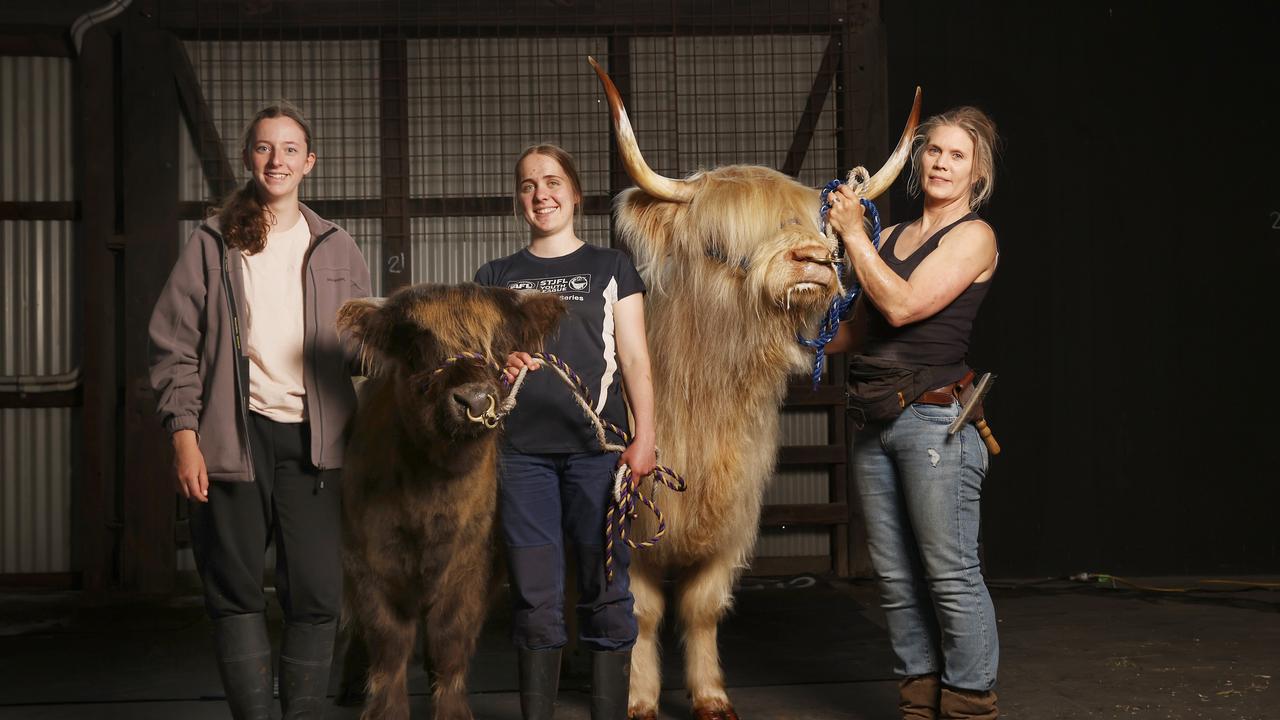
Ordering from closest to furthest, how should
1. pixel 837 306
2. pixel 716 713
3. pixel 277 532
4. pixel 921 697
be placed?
1. pixel 277 532
2. pixel 921 697
3. pixel 837 306
4. pixel 716 713

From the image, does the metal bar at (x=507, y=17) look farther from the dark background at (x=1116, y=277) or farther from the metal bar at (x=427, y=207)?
the metal bar at (x=427, y=207)

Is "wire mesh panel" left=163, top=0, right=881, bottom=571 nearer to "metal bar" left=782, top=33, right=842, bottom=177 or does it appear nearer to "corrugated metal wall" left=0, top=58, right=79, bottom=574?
"metal bar" left=782, top=33, right=842, bottom=177

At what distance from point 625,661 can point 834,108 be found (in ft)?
13.2

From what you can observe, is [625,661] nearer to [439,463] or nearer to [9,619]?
[439,463]

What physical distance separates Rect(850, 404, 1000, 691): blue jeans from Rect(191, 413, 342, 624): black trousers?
1462mm

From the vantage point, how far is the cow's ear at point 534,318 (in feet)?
8.96

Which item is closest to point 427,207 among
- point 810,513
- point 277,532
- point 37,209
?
point 37,209

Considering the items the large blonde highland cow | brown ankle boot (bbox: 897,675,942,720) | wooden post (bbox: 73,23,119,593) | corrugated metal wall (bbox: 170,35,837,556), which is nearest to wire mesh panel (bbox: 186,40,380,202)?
corrugated metal wall (bbox: 170,35,837,556)

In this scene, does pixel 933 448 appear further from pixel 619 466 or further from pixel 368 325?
pixel 368 325

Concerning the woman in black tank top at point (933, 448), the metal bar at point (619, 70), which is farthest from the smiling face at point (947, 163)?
the metal bar at point (619, 70)

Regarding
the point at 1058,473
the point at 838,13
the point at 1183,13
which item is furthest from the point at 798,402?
the point at 1183,13

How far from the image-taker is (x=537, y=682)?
2861mm

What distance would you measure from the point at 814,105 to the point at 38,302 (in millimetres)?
4450

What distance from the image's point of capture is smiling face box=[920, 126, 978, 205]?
2.88 metres
